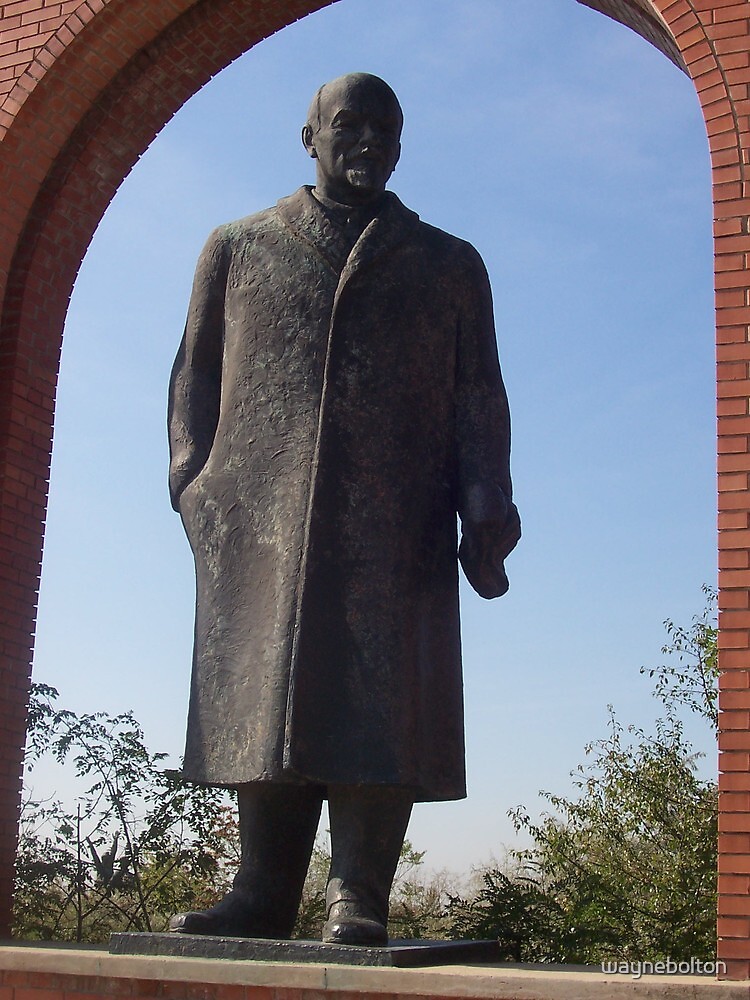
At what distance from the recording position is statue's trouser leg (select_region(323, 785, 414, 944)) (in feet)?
12.0

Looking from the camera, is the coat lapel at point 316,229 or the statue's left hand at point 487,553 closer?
the statue's left hand at point 487,553

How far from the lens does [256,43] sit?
610 cm

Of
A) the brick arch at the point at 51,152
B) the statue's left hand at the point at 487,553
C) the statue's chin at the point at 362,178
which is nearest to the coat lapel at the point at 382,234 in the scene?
the statue's chin at the point at 362,178

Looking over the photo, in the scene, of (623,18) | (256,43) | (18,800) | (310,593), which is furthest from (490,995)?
(256,43)

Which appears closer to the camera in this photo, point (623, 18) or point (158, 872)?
point (623, 18)

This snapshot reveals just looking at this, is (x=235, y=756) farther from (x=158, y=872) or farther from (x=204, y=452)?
(x=158, y=872)

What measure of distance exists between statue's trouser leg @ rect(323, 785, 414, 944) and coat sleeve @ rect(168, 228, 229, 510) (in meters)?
1.12

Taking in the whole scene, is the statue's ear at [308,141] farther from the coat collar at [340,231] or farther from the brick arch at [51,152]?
the brick arch at [51,152]

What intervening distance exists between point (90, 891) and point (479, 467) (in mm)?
4966

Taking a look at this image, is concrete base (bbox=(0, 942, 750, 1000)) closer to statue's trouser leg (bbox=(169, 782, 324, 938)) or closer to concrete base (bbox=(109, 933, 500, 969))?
concrete base (bbox=(109, 933, 500, 969))

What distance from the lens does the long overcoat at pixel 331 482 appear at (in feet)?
12.3

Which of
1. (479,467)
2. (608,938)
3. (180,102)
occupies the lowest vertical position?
(608,938)

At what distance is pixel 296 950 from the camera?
3.50m
